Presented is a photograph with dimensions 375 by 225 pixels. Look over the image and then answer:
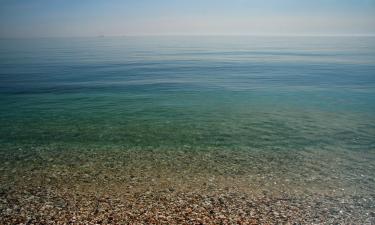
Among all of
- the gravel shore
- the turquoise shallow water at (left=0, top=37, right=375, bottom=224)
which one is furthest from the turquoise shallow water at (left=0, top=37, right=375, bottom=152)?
the gravel shore

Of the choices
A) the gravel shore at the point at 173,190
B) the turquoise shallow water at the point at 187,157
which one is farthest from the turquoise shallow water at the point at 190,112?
the gravel shore at the point at 173,190

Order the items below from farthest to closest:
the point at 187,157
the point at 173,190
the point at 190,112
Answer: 1. the point at 190,112
2. the point at 187,157
3. the point at 173,190

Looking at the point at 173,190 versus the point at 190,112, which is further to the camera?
the point at 190,112

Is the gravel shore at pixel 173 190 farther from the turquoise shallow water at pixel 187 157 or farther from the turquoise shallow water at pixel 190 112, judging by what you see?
the turquoise shallow water at pixel 190 112

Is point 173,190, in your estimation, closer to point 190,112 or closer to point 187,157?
point 187,157

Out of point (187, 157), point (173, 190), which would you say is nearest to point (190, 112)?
point (187, 157)

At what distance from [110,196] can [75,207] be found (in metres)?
1.31

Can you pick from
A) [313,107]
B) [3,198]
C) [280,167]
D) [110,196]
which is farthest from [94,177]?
[313,107]

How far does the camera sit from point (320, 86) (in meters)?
39.6

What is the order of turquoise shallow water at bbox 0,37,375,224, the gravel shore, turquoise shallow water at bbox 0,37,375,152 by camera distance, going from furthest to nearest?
turquoise shallow water at bbox 0,37,375,152, turquoise shallow water at bbox 0,37,375,224, the gravel shore

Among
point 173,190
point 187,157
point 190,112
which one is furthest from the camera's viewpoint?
point 190,112

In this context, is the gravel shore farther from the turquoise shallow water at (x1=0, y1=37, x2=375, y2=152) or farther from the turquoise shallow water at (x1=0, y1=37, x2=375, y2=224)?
the turquoise shallow water at (x1=0, y1=37, x2=375, y2=152)

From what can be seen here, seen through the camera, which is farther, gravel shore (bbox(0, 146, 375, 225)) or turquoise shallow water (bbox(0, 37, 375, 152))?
turquoise shallow water (bbox(0, 37, 375, 152))

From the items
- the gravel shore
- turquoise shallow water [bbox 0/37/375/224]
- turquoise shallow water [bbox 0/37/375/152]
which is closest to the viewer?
the gravel shore
